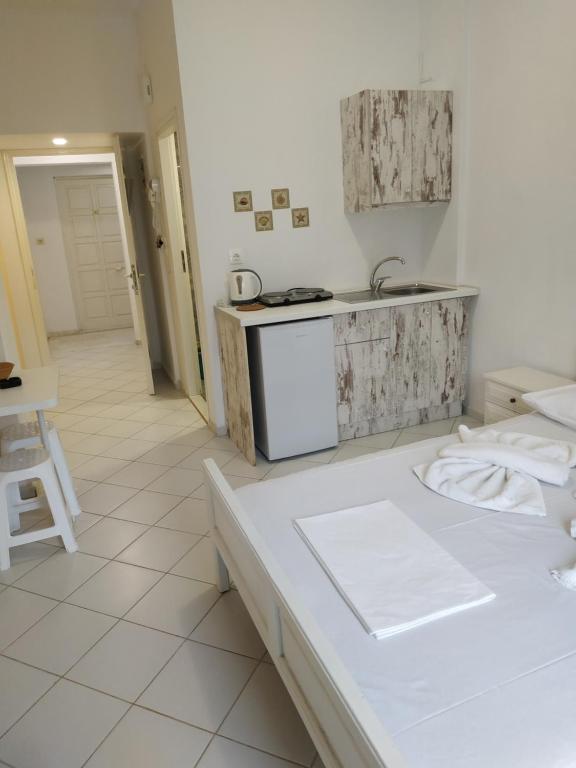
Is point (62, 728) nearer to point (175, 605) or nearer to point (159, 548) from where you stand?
point (175, 605)

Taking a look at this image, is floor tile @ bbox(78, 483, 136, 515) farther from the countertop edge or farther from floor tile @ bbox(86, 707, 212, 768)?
floor tile @ bbox(86, 707, 212, 768)

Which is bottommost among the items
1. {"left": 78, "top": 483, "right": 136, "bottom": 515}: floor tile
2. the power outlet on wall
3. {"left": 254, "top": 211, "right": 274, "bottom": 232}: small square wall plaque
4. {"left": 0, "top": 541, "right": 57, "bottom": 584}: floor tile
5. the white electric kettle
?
{"left": 0, "top": 541, "right": 57, "bottom": 584}: floor tile

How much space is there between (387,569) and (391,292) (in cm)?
272

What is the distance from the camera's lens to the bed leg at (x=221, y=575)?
2217 mm

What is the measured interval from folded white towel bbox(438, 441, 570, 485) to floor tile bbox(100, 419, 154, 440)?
8.84 ft

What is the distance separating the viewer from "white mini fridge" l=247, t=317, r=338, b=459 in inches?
124

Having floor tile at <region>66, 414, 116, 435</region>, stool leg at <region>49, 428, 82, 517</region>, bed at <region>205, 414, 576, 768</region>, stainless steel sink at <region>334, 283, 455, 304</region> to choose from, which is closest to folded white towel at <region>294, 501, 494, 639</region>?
bed at <region>205, 414, 576, 768</region>

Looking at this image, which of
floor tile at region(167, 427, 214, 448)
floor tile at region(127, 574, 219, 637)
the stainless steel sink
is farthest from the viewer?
floor tile at region(167, 427, 214, 448)

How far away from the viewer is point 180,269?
14.3 ft

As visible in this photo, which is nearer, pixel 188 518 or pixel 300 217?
pixel 188 518

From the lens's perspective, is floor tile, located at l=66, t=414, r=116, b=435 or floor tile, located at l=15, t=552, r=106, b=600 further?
floor tile, located at l=66, t=414, r=116, b=435

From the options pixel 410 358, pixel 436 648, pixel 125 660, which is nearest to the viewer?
pixel 436 648

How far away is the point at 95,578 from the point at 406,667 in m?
1.67

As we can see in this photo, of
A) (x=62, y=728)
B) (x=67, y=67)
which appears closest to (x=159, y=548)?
(x=62, y=728)
